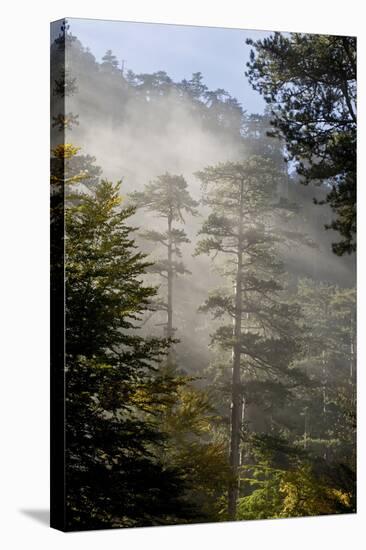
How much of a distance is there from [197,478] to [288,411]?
1.17 metres

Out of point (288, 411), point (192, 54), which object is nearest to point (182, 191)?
point (192, 54)

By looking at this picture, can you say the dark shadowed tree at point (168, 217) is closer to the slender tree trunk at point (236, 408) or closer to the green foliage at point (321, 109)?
the slender tree trunk at point (236, 408)

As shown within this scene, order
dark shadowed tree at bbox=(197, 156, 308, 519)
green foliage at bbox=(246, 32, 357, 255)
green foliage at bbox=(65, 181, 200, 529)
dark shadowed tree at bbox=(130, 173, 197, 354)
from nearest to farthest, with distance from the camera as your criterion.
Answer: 1. green foliage at bbox=(65, 181, 200, 529)
2. dark shadowed tree at bbox=(130, 173, 197, 354)
3. dark shadowed tree at bbox=(197, 156, 308, 519)
4. green foliage at bbox=(246, 32, 357, 255)

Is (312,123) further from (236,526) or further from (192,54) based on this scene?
(236,526)

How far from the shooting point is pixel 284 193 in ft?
41.9

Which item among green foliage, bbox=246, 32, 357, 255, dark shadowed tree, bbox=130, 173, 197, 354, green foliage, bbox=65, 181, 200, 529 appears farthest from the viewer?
green foliage, bbox=246, 32, 357, 255

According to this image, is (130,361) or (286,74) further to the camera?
(286,74)

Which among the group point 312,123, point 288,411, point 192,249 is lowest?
point 288,411

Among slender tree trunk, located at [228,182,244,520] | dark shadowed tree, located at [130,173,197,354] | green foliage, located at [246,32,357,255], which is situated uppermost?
green foliage, located at [246,32,357,255]

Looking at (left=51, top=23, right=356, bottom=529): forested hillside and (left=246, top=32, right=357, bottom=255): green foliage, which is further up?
(left=246, top=32, right=357, bottom=255): green foliage

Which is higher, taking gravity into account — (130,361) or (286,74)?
(286,74)

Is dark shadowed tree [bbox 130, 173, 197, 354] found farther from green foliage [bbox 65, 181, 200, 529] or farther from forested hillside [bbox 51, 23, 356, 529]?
green foliage [bbox 65, 181, 200, 529]

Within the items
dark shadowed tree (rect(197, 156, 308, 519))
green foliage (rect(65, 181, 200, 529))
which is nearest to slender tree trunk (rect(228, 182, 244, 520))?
dark shadowed tree (rect(197, 156, 308, 519))

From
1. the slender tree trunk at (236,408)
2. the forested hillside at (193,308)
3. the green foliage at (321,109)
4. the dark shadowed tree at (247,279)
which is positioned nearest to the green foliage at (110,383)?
the forested hillside at (193,308)
